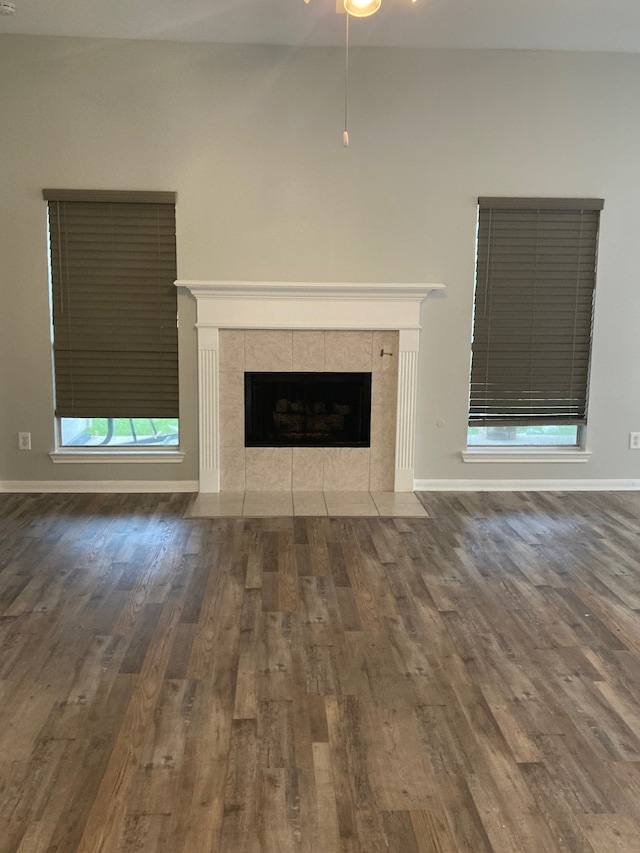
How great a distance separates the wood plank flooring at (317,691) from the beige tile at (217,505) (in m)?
0.39

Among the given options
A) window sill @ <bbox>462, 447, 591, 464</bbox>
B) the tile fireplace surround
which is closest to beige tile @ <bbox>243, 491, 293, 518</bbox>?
the tile fireplace surround

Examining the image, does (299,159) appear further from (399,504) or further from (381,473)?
(399,504)

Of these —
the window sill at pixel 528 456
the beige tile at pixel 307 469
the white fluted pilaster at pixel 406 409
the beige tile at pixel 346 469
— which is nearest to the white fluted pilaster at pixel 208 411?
the beige tile at pixel 307 469

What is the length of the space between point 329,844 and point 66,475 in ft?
12.2

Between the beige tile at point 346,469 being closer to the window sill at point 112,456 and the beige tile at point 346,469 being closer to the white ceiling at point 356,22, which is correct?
the window sill at point 112,456

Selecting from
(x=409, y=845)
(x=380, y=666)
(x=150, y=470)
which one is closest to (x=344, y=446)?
(x=150, y=470)

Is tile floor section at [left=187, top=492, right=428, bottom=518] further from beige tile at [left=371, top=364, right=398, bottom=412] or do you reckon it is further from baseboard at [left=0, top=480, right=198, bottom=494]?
beige tile at [left=371, top=364, right=398, bottom=412]

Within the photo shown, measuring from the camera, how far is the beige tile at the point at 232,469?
493 cm

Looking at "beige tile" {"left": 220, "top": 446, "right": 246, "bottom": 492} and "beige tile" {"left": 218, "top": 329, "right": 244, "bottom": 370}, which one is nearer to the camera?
"beige tile" {"left": 218, "top": 329, "right": 244, "bottom": 370}

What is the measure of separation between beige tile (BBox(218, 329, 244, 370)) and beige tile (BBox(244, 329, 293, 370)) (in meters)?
0.04

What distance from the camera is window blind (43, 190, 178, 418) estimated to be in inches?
182

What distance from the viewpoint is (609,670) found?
2578mm

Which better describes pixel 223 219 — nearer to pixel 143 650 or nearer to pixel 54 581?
pixel 54 581

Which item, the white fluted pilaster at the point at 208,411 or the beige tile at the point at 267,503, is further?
the white fluted pilaster at the point at 208,411
